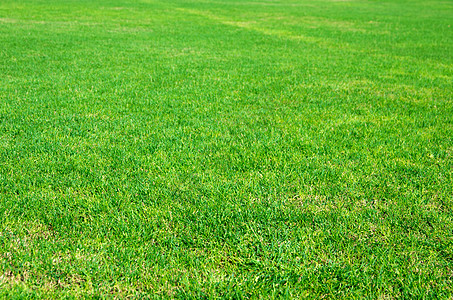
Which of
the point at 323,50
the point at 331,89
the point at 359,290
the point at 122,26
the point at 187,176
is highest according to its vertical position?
the point at 122,26

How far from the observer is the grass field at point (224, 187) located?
2107 millimetres

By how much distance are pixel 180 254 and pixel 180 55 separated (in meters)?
8.41

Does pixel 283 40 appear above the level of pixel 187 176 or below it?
above

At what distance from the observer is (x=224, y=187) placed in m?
3.02

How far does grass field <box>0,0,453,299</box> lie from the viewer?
83.0 inches

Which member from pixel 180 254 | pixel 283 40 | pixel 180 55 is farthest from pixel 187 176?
pixel 283 40

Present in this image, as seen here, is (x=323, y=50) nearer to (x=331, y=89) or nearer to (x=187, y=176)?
(x=331, y=89)

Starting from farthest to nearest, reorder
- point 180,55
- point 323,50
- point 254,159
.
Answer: point 323,50 → point 180,55 → point 254,159

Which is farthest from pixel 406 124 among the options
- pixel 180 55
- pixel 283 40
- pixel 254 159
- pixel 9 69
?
pixel 283 40

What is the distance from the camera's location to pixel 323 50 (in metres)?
11.2

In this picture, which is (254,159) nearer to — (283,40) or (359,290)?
(359,290)

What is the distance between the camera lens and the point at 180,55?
9820 mm

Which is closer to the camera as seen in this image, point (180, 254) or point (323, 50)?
point (180, 254)

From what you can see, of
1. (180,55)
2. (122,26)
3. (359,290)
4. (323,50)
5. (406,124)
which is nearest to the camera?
(359,290)
